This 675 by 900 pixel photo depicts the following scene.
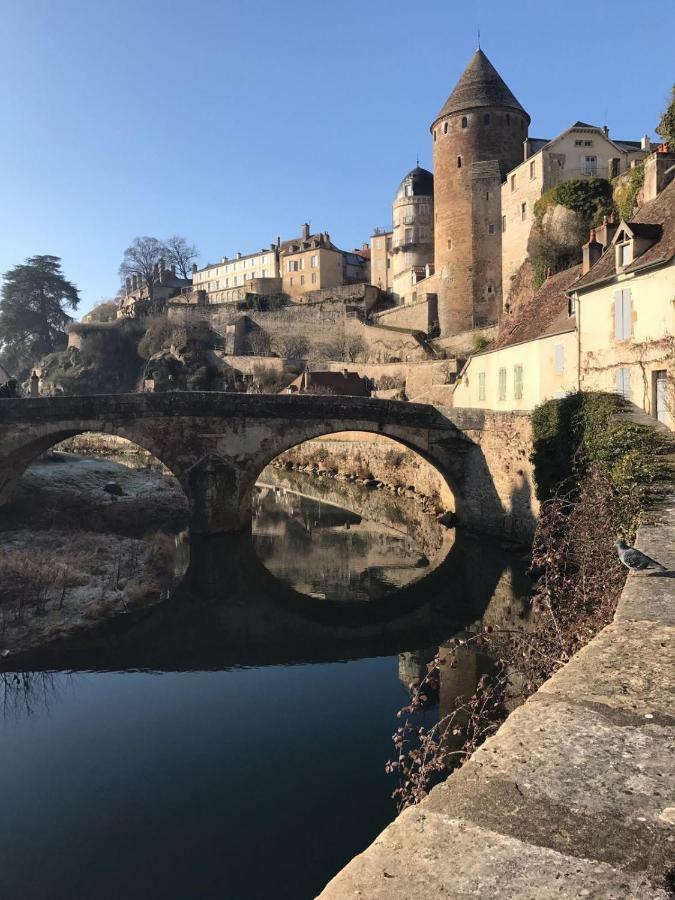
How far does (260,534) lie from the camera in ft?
72.0

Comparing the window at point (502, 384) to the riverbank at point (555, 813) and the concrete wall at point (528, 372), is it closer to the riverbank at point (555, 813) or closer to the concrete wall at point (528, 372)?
the concrete wall at point (528, 372)

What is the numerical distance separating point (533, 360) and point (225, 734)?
13835 mm

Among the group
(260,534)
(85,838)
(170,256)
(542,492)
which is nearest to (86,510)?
(260,534)

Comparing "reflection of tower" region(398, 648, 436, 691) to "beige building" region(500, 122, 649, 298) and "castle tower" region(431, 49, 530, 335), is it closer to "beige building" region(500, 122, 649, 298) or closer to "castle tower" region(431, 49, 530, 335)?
"beige building" region(500, 122, 649, 298)

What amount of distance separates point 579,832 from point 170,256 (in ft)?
252

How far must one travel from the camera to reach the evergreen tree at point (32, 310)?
187 ft

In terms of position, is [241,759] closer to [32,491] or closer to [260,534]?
[260,534]

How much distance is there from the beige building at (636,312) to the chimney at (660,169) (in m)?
0.04

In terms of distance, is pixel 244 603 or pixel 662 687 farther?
pixel 244 603

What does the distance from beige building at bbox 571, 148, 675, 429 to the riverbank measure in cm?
1172

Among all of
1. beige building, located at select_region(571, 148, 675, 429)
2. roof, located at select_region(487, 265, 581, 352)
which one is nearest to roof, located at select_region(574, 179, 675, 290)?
beige building, located at select_region(571, 148, 675, 429)

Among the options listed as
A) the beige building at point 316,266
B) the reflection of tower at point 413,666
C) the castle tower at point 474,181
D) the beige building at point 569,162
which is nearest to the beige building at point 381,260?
the beige building at point 316,266

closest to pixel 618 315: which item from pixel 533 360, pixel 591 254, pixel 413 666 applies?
pixel 591 254

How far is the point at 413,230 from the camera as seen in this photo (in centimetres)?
4809
